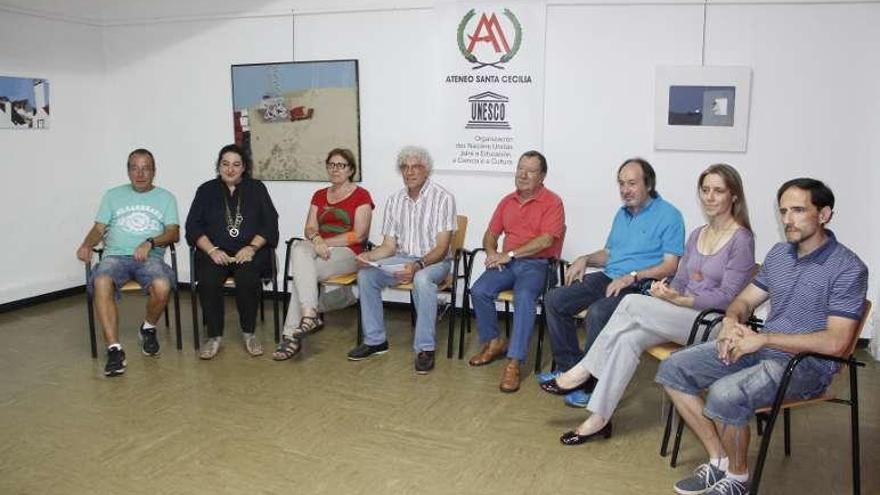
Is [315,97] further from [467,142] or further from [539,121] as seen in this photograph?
[539,121]

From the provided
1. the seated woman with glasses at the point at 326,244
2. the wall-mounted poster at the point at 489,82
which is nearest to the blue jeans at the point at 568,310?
the seated woman with glasses at the point at 326,244

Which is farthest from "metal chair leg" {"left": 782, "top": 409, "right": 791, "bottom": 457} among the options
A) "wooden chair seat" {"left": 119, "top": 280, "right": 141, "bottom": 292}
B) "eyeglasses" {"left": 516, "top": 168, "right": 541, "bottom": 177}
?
"wooden chair seat" {"left": 119, "top": 280, "right": 141, "bottom": 292}

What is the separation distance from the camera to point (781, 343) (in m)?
2.57

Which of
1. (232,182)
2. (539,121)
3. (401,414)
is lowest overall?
(401,414)

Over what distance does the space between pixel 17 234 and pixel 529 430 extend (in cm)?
445

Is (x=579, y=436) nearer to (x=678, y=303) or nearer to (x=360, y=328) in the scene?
(x=678, y=303)

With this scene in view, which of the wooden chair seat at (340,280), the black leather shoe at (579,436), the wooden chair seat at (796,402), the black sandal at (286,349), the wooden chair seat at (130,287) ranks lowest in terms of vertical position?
the black leather shoe at (579,436)

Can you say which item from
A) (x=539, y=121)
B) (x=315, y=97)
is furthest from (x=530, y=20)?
(x=315, y=97)

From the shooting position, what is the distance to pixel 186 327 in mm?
5078

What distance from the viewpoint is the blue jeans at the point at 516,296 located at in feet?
13.0

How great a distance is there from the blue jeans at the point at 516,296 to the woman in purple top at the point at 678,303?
767 millimetres

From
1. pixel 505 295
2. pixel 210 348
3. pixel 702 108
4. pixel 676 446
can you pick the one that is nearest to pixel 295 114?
pixel 210 348

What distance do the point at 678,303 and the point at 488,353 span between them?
1.43 m

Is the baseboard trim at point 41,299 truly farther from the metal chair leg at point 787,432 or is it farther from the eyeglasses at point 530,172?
the metal chair leg at point 787,432
